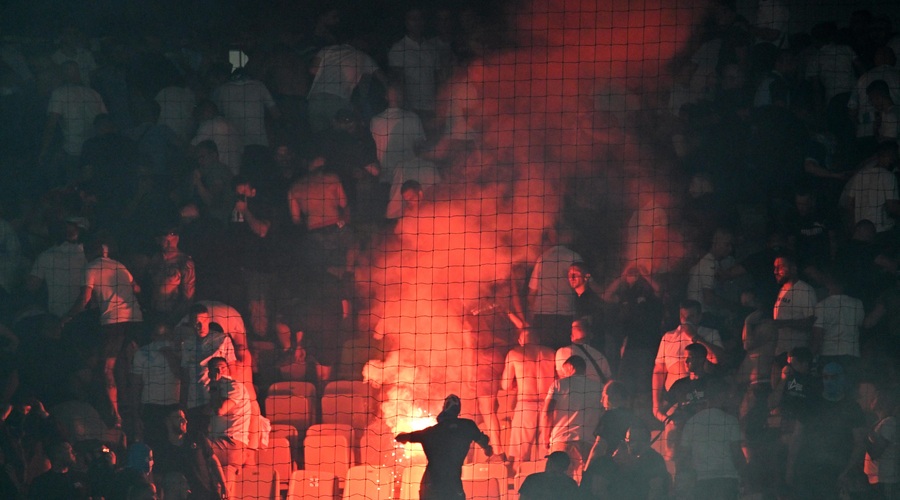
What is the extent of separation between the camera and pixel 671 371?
7.20 meters

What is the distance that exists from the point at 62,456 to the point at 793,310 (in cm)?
448

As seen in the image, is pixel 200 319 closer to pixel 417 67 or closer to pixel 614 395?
pixel 614 395

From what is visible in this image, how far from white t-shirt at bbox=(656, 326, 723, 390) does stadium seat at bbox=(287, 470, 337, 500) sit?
2193 millimetres

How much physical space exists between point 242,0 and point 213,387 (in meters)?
3.41

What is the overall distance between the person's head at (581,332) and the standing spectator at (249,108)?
2.78 metres

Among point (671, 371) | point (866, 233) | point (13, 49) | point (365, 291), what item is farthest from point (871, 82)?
point (13, 49)

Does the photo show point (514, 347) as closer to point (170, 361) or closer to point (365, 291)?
point (365, 291)

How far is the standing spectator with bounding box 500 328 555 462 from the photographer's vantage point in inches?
284

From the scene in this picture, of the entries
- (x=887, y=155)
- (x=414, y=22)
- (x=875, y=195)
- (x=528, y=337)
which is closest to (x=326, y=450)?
(x=528, y=337)

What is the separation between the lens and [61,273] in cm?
773

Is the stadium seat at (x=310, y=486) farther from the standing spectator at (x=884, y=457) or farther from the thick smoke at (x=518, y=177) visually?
the standing spectator at (x=884, y=457)

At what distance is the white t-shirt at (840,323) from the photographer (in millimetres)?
7191

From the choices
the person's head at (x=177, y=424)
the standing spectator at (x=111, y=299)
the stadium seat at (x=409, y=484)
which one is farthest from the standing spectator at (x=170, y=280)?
A: the stadium seat at (x=409, y=484)

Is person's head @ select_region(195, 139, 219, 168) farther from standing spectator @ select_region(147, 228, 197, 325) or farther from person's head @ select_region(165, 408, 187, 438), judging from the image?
person's head @ select_region(165, 408, 187, 438)
